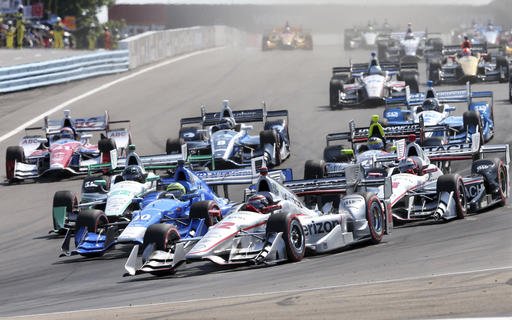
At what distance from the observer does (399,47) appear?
55188mm

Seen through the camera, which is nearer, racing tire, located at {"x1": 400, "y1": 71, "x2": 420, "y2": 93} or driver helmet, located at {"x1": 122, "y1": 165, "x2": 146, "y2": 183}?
driver helmet, located at {"x1": 122, "y1": 165, "x2": 146, "y2": 183}

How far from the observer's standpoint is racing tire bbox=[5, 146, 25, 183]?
27125mm

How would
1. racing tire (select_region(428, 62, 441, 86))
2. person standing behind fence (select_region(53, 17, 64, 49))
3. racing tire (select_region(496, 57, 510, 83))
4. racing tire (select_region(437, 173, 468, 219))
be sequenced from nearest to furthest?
racing tire (select_region(437, 173, 468, 219)) → racing tire (select_region(496, 57, 510, 83)) → racing tire (select_region(428, 62, 441, 86)) → person standing behind fence (select_region(53, 17, 64, 49))

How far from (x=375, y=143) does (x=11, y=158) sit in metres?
9.26

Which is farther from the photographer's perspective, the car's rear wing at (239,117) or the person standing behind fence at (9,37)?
the person standing behind fence at (9,37)

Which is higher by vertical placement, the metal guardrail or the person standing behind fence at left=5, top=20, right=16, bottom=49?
the person standing behind fence at left=5, top=20, right=16, bottom=49

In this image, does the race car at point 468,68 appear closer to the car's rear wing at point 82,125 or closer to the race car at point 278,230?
the car's rear wing at point 82,125

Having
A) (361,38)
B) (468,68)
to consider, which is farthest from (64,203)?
(361,38)

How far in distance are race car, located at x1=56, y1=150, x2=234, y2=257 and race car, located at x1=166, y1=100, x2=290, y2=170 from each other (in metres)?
5.50

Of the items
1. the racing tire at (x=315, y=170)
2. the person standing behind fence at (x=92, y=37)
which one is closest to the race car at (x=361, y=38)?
the person standing behind fence at (x=92, y=37)

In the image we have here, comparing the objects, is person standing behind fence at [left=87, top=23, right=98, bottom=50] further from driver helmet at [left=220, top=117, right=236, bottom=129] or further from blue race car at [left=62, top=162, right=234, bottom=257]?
blue race car at [left=62, top=162, right=234, bottom=257]

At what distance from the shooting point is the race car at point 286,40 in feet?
208

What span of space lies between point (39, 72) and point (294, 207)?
27527 millimetres

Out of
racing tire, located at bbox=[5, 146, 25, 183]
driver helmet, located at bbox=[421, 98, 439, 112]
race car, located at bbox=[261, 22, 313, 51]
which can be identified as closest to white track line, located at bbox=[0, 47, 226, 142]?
race car, located at bbox=[261, 22, 313, 51]
